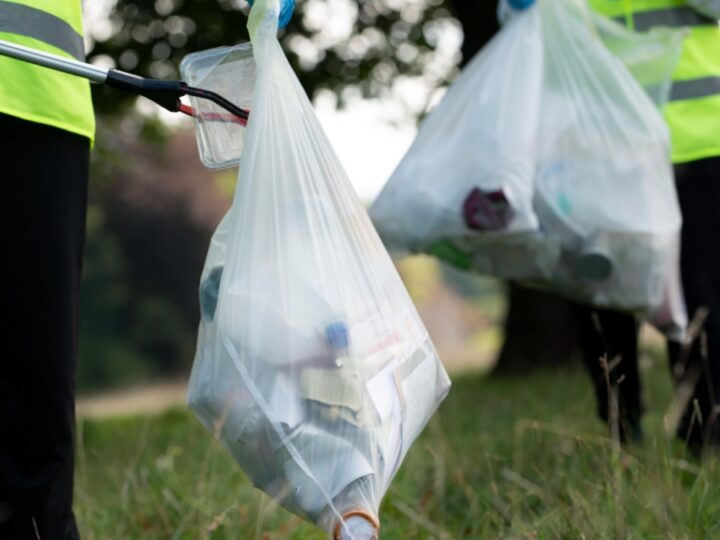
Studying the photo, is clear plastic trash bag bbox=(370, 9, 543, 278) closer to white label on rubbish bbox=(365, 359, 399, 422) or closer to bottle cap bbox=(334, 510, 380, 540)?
white label on rubbish bbox=(365, 359, 399, 422)

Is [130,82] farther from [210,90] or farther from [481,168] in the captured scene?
[481,168]

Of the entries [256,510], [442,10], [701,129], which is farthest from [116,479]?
[442,10]

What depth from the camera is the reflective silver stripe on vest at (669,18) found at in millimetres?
2809

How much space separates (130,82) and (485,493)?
1.47 m

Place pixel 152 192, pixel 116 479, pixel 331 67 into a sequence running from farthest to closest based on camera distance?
pixel 152 192 < pixel 331 67 < pixel 116 479

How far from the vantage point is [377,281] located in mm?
1714

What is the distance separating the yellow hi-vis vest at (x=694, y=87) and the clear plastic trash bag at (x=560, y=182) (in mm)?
111

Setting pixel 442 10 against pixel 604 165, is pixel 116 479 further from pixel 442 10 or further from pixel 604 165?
pixel 442 10

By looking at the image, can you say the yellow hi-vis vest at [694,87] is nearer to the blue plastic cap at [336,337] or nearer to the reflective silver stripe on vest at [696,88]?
the reflective silver stripe on vest at [696,88]

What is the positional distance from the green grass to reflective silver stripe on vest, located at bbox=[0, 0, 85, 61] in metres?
0.89

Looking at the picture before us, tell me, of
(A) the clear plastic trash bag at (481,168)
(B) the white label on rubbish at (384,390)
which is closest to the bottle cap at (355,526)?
(B) the white label on rubbish at (384,390)

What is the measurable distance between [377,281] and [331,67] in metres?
5.26

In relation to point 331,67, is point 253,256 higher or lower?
higher

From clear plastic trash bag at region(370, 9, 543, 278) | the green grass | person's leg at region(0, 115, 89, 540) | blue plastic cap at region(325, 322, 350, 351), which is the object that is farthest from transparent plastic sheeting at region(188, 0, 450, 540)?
clear plastic trash bag at region(370, 9, 543, 278)
